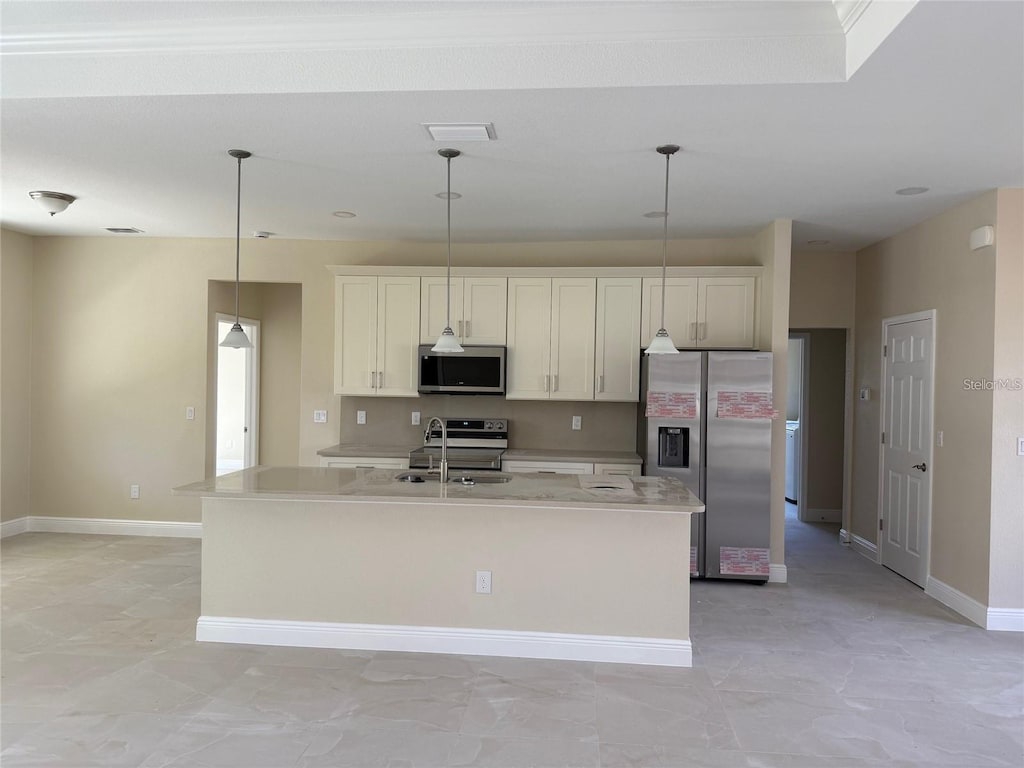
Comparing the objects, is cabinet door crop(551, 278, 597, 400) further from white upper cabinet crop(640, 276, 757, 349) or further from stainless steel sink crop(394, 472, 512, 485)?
stainless steel sink crop(394, 472, 512, 485)

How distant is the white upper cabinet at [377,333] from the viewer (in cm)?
541

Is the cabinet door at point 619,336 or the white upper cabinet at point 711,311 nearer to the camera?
the white upper cabinet at point 711,311

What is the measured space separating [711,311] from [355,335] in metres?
2.85

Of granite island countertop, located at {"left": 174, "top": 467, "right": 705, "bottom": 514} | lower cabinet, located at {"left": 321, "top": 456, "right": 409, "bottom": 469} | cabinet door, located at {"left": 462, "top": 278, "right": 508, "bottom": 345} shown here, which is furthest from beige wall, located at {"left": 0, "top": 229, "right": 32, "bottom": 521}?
cabinet door, located at {"left": 462, "top": 278, "right": 508, "bottom": 345}

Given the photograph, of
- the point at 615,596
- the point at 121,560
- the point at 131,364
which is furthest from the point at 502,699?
the point at 131,364

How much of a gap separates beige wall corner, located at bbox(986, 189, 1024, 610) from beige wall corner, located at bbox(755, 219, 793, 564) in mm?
1228

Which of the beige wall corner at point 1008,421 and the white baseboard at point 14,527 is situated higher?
the beige wall corner at point 1008,421

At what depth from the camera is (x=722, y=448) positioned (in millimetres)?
4715

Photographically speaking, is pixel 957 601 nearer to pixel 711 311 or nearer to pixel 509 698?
pixel 711 311

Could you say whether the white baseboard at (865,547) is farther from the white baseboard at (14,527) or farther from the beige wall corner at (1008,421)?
the white baseboard at (14,527)

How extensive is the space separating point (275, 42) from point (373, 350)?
2.97 meters

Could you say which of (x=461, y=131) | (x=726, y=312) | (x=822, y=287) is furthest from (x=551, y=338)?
(x=822, y=287)

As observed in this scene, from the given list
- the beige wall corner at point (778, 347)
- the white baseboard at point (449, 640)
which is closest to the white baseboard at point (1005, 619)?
the beige wall corner at point (778, 347)

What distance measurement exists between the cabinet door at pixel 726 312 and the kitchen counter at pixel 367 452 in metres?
2.52
